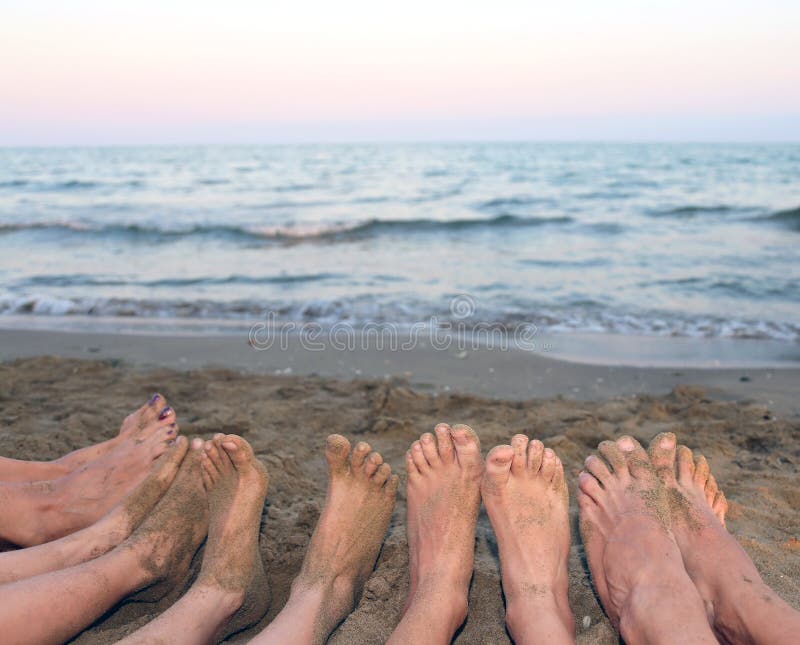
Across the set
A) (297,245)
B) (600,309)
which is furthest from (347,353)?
(297,245)

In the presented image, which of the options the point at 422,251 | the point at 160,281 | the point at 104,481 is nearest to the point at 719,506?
the point at 104,481

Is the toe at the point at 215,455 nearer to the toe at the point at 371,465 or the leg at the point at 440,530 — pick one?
the toe at the point at 371,465

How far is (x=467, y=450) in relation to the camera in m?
1.84

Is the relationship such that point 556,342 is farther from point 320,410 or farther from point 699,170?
point 699,170

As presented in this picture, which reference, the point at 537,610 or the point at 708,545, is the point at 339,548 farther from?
the point at 708,545

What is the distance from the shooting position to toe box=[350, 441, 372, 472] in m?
1.84

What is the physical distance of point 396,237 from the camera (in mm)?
9625

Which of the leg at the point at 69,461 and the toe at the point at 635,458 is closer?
the toe at the point at 635,458

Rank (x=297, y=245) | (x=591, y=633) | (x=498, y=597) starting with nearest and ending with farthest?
(x=591, y=633), (x=498, y=597), (x=297, y=245)

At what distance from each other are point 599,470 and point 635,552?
0.27m

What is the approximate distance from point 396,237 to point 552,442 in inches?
287

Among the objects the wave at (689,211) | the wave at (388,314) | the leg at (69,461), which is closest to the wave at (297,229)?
the wave at (689,211)

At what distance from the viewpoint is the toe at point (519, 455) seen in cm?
181

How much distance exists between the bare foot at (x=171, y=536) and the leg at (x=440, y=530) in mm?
571
